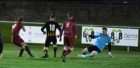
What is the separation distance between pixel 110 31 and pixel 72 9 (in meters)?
9.43

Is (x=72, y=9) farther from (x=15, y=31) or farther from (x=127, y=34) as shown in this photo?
(x=15, y=31)

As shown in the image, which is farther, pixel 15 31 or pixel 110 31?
pixel 110 31

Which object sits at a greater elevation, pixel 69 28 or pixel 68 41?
pixel 69 28

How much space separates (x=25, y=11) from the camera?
4197cm

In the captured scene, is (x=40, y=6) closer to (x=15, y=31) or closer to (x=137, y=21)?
(x=137, y=21)

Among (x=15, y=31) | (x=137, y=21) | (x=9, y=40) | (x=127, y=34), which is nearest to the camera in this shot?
(x=15, y=31)

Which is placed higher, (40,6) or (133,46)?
(40,6)

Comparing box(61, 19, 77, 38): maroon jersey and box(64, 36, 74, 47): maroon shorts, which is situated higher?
box(61, 19, 77, 38): maroon jersey

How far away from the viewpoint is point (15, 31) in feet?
80.6

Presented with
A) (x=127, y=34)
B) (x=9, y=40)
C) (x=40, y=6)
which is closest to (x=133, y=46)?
(x=127, y=34)

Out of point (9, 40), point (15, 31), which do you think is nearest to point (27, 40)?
point (9, 40)

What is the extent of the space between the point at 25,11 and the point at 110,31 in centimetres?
1137

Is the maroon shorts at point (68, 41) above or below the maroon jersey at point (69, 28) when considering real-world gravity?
below

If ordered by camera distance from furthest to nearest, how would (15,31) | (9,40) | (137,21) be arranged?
(137,21)
(9,40)
(15,31)
